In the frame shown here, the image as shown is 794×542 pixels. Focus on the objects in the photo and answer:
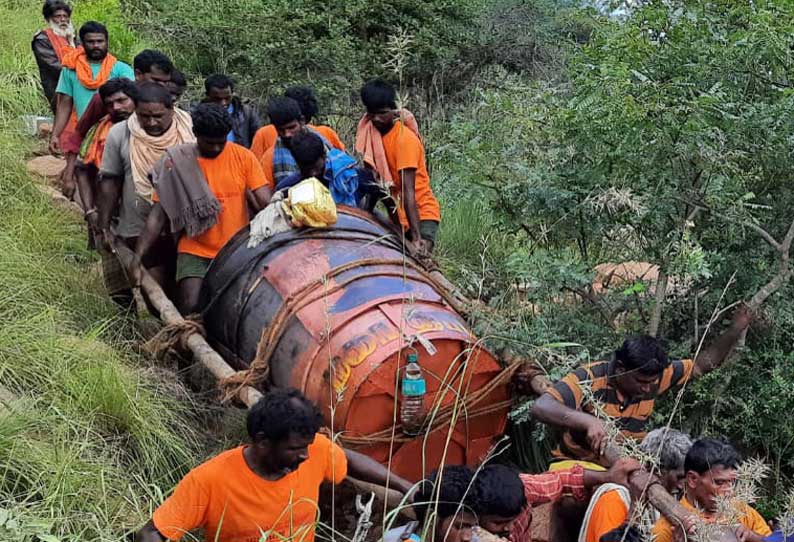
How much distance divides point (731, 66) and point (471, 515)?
2.54 metres

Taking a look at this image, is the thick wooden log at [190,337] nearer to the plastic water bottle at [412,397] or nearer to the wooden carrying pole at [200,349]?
the wooden carrying pole at [200,349]

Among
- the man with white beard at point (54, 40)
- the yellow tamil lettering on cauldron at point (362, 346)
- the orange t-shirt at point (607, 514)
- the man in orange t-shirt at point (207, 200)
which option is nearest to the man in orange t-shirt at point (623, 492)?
the orange t-shirt at point (607, 514)

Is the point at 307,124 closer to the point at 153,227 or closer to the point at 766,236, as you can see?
the point at 153,227

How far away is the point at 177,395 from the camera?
14.5ft

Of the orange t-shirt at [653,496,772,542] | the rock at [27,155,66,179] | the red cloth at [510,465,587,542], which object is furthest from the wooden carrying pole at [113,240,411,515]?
the rock at [27,155,66,179]

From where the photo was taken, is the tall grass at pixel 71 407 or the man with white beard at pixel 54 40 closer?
the tall grass at pixel 71 407

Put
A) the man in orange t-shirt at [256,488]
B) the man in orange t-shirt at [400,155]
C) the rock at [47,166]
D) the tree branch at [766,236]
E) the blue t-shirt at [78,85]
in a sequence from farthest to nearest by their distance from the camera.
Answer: the rock at [47,166] < the blue t-shirt at [78,85] < the man in orange t-shirt at [400,155] < the tree branch at [766,236] < the man in orange t-shirt at [256,488]

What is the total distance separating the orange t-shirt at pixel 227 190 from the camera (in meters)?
4.59

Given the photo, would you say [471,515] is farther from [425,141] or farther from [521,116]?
[425,141]

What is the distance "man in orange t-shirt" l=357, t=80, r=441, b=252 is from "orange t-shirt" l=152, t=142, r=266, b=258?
84 cm

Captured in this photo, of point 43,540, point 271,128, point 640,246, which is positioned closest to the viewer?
point 43,540

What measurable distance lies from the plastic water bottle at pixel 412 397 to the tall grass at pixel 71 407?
1.01 metres

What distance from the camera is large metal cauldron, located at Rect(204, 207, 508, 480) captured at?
12.1ft

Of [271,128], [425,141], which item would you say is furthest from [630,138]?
[425,141]
